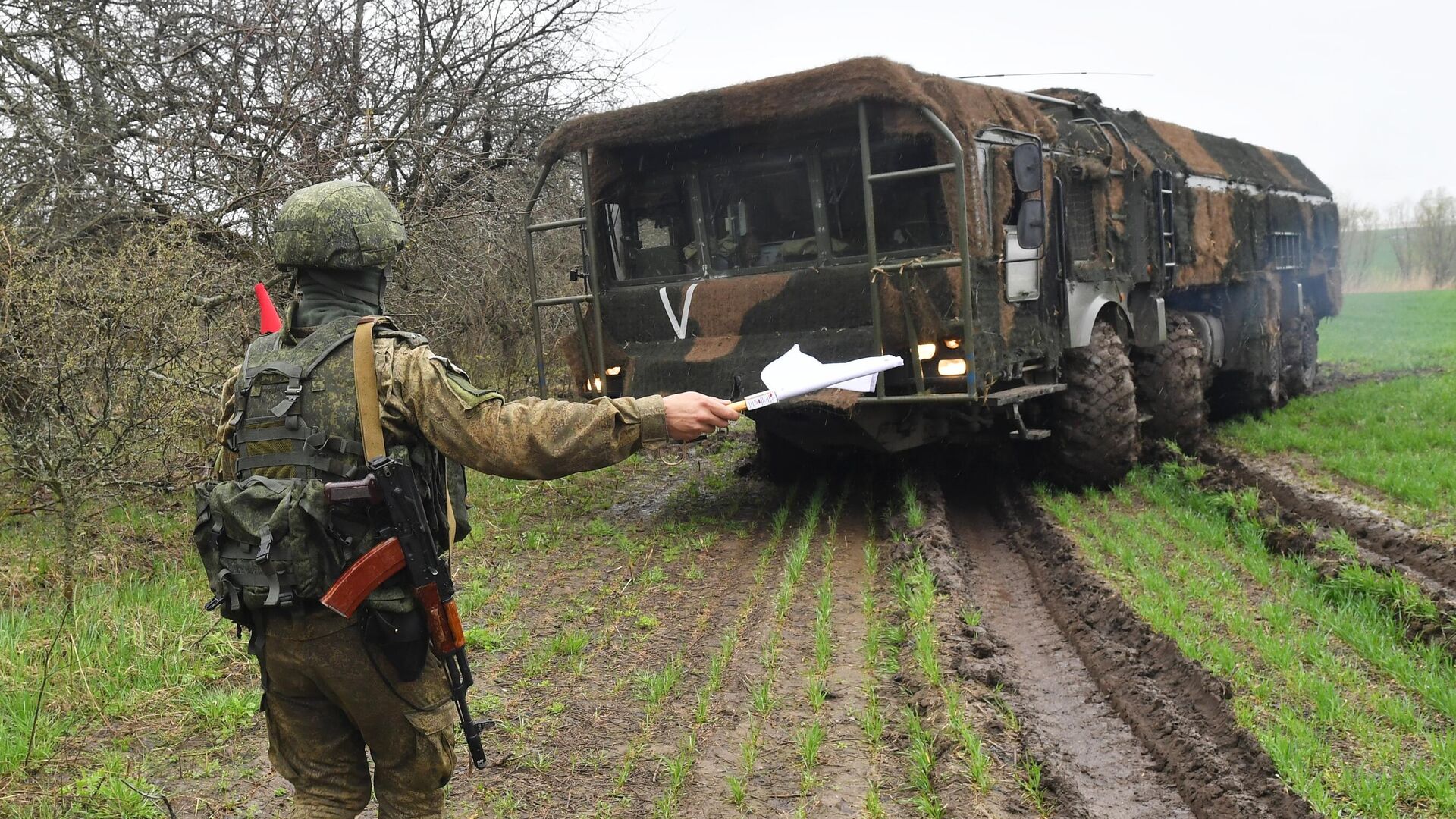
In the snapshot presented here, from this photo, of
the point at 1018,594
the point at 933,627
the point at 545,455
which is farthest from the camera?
the point at 1018,594

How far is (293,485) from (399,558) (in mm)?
313

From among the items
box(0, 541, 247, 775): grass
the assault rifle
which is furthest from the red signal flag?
box(0, 541, 247, 775): grass

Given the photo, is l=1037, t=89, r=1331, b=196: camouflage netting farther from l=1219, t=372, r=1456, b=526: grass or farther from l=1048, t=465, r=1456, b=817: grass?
l=1048, t=465, r=1456, b=817: grass

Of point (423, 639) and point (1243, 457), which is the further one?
point (1243, 457)

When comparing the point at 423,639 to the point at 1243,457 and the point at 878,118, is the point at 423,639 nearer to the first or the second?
the point at 878,118

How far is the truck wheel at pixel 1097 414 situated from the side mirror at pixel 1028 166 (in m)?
1.98

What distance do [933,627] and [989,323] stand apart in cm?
266

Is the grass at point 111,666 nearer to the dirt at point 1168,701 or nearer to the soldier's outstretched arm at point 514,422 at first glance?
the soldier's outstretched arm at point 514,422

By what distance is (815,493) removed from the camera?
938 centimetres

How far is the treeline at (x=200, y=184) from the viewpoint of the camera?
20.2 feet

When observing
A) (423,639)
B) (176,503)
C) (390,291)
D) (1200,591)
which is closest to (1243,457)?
(1200,591)

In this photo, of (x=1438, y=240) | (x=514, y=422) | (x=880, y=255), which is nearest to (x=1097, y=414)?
(x=880, y=255)

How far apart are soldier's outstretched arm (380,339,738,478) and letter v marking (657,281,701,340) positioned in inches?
201

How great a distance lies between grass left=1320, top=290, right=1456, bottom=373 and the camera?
60.1 feet
